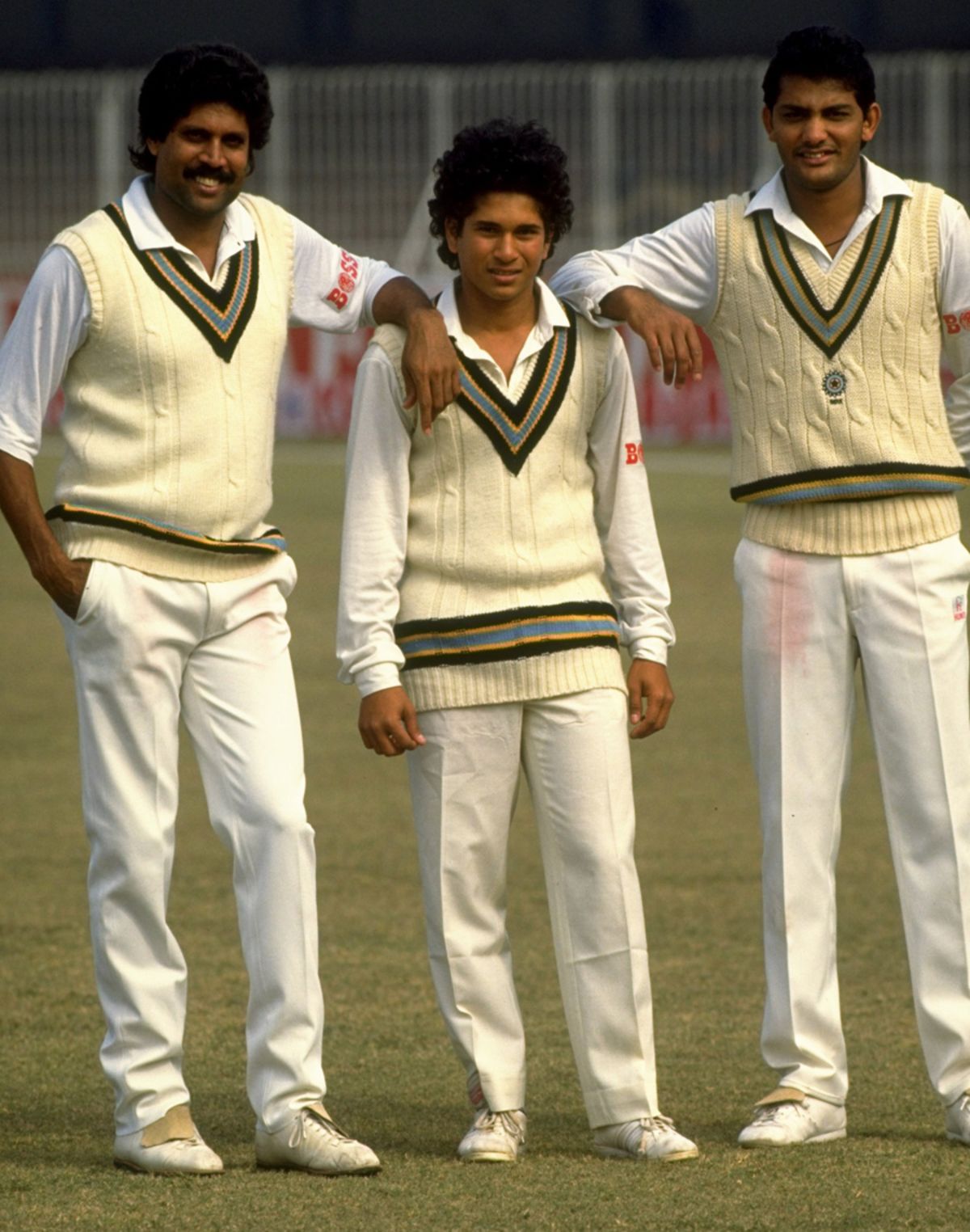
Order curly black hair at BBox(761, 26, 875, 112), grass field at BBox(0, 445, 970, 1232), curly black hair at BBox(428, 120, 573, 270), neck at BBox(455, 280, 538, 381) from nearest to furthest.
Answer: grass field at BBox(0, 445, 970, 1232), curly black hair at BBox(428, 120, 573, 270), neck at BBox(455, 280, 538, 381), curly black hair at BBox(761, 26, 875, 112)

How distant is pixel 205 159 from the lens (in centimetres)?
418

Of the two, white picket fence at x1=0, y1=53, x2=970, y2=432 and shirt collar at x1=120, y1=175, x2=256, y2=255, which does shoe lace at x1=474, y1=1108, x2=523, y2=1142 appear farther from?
white picket fence at x1=0, y1=53, x2=970, y2=432

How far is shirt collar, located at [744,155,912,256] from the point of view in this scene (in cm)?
451

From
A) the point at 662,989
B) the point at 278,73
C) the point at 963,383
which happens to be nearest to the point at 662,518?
the point at 278,73

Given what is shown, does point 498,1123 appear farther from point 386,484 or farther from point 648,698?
point 386,484

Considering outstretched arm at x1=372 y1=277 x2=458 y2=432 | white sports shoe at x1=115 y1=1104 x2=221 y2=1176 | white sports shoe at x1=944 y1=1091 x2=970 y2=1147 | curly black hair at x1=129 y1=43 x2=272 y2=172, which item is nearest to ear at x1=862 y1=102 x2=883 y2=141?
outstretched arm at x1=372 y1=277 x2=458 y2=432

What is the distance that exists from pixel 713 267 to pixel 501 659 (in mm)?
944

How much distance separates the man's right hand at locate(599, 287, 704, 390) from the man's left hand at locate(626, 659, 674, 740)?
0.55 meters

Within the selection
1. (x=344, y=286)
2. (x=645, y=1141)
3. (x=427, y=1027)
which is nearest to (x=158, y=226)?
(x=344, y=286)

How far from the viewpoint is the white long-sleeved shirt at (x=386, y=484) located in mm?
4266

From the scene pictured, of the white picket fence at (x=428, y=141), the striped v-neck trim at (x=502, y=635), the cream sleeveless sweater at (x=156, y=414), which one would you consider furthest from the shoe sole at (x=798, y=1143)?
the white picket fence at (x=428, y=141)

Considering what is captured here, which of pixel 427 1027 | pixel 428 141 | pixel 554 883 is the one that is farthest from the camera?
pixel 428 141

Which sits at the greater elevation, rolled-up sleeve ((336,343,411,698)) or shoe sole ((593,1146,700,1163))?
rolled-up sleeve ((336,343,411,698))

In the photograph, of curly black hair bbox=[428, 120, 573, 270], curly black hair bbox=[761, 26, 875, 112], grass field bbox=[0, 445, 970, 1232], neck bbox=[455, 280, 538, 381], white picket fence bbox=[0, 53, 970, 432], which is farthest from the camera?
white picket fence bbox=[0, 53, 970, 432]
